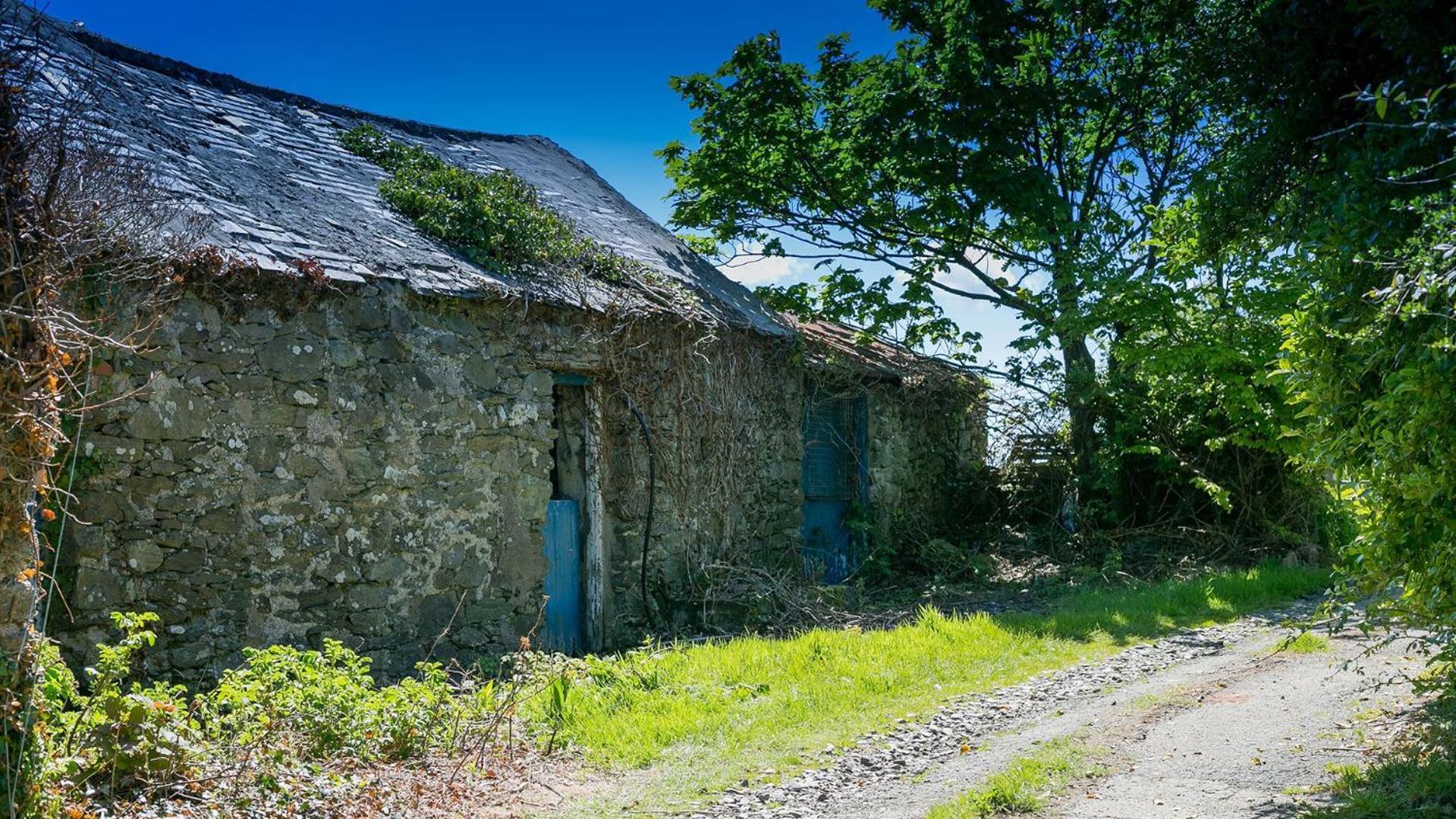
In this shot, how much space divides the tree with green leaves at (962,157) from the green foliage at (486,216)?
14.1ft

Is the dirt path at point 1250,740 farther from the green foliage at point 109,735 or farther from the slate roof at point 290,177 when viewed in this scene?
the slate roof at point 290,177

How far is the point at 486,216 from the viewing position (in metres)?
10.2

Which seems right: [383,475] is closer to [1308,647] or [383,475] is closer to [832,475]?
[832,475]

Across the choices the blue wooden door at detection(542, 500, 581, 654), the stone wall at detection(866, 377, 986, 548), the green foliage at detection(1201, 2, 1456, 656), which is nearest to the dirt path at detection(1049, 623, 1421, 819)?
the green foliage at detection(1201, 2, 1456, 656)

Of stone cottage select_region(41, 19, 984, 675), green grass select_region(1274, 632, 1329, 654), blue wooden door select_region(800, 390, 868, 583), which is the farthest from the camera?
blue wooden door select_region(800, 390, 868, 583)

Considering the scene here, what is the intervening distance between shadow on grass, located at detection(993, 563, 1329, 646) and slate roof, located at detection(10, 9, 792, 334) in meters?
4.53

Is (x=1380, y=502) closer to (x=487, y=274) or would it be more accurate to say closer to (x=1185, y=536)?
(x=487, y=274)

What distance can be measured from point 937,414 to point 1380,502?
10.7 metres

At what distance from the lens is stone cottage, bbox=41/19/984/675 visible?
24.1 ft

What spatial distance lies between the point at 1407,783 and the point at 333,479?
23.1 feet

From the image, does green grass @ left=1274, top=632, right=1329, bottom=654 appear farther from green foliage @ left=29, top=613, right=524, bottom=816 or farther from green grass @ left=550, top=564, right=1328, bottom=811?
green foliage @ left=29, top=613, right=524, bottom=816

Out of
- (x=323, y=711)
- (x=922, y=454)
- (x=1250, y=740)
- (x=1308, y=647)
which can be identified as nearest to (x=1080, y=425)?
(x=922, y=454)

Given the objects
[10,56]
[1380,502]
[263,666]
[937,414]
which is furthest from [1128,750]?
[937,414]

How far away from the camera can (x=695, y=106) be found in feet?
49.7
